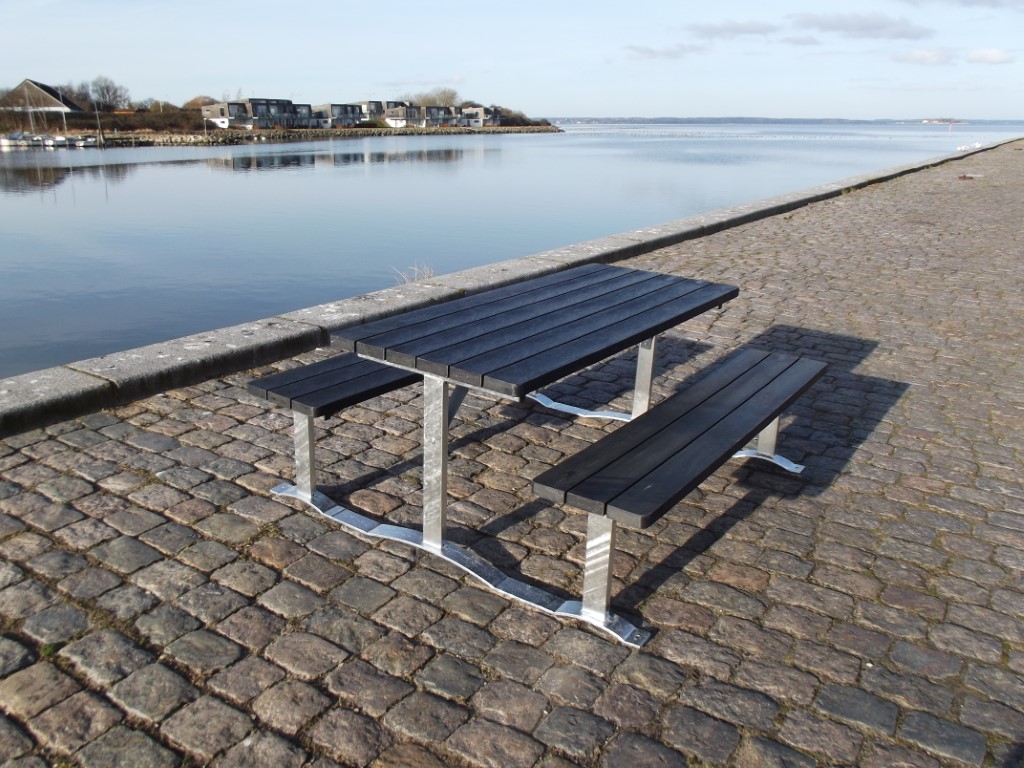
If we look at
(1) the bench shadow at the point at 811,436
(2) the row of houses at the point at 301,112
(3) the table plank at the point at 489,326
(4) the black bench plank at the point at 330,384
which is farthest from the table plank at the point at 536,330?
(2) the row of houses at the point at 301,112

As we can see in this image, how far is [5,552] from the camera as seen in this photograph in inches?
104

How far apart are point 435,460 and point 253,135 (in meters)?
80.1

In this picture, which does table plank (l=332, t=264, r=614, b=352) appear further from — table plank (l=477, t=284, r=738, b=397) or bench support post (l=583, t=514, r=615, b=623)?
bench support post (l=583, t=514, r=615, b=623)

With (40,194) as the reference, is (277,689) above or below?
above

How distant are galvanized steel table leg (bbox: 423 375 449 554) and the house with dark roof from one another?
9201 centimetres

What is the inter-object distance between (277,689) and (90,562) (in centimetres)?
91

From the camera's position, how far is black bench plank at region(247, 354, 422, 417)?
291cm

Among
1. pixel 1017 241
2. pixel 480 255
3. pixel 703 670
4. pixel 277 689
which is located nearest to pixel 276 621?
pixel 277 689

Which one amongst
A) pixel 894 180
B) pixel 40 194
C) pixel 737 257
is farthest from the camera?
pixel 40 194

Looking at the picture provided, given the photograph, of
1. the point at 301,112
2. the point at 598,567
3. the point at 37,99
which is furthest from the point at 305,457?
the point at 301,112

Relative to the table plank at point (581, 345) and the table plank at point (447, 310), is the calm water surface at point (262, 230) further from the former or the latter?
the table plank at point (581, 345)

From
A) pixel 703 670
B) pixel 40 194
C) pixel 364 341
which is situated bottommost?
pixel 40 194

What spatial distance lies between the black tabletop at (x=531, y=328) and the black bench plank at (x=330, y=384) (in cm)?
23

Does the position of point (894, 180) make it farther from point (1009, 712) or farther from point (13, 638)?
point (13, 638)
